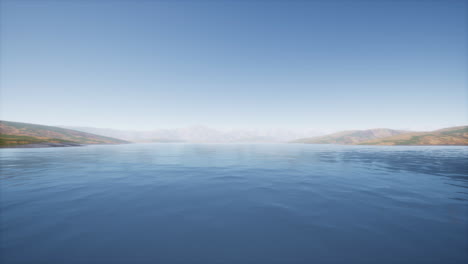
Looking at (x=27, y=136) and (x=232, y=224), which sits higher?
(x=27, y=136)

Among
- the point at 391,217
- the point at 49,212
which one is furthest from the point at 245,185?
the point at 49,212

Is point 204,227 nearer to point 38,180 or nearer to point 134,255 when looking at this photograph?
point 134,255

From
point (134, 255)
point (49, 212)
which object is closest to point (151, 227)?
point (134, 255)

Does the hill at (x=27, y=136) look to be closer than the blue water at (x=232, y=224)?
No

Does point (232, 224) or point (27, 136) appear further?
point (27, 136)

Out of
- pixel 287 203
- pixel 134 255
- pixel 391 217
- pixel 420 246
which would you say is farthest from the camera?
pixel 287 203

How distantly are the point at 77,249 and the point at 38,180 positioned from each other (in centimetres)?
1644

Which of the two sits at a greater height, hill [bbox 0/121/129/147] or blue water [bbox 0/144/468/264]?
hill [bbox 0/121/129/147]

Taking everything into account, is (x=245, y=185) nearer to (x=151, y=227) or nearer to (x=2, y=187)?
(x=151, y=227)

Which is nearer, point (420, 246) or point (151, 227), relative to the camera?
point (420, 246)

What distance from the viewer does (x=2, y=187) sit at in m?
12.5

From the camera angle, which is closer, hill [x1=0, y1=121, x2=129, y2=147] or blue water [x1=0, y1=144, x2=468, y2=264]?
blue water [x1=0, y1=144, x2=468, y2=264]

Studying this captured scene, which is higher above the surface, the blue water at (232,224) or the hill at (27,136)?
the hill at (27,136)

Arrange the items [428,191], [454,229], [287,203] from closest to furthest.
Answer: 1. [454,229]
2. [287,203]
3. [428,191]
